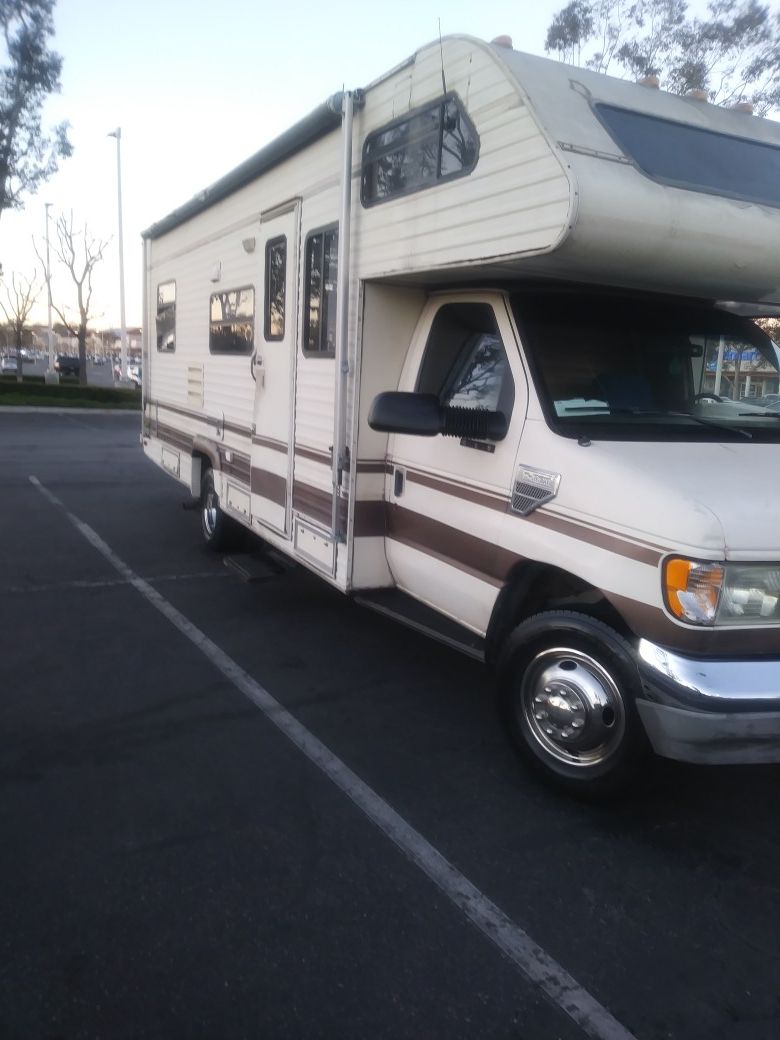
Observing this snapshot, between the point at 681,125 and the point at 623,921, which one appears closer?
the point at 623,921

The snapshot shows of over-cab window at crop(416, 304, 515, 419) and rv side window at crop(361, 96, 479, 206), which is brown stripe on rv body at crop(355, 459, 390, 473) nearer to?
over-cab window at crop(416, 304, 515, 419)

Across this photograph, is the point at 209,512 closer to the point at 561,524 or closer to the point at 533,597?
the point at 533,597

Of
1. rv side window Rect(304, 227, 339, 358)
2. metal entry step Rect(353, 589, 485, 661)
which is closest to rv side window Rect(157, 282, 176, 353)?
rv side window Rect(304, 227, 339, 358)

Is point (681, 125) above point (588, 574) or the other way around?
above

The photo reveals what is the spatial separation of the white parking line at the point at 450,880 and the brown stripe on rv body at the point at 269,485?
119 centimetres

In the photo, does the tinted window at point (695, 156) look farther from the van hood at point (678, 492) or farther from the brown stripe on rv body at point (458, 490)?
the brown stripe on rv body at point (458, 490)

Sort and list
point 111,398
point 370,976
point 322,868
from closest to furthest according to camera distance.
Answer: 1. point 370,976
2. point 322,868
3. point 111,398

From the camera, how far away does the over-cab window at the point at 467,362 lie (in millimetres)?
4145

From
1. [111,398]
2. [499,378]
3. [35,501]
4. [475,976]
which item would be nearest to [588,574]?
[499,378]

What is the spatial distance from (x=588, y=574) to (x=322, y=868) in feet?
5.00

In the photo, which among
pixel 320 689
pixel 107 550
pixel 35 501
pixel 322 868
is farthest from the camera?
pixel 35 501

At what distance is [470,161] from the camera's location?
3906mm

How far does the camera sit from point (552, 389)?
3.89 m

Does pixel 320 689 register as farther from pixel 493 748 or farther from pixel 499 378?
pixel 499 378
